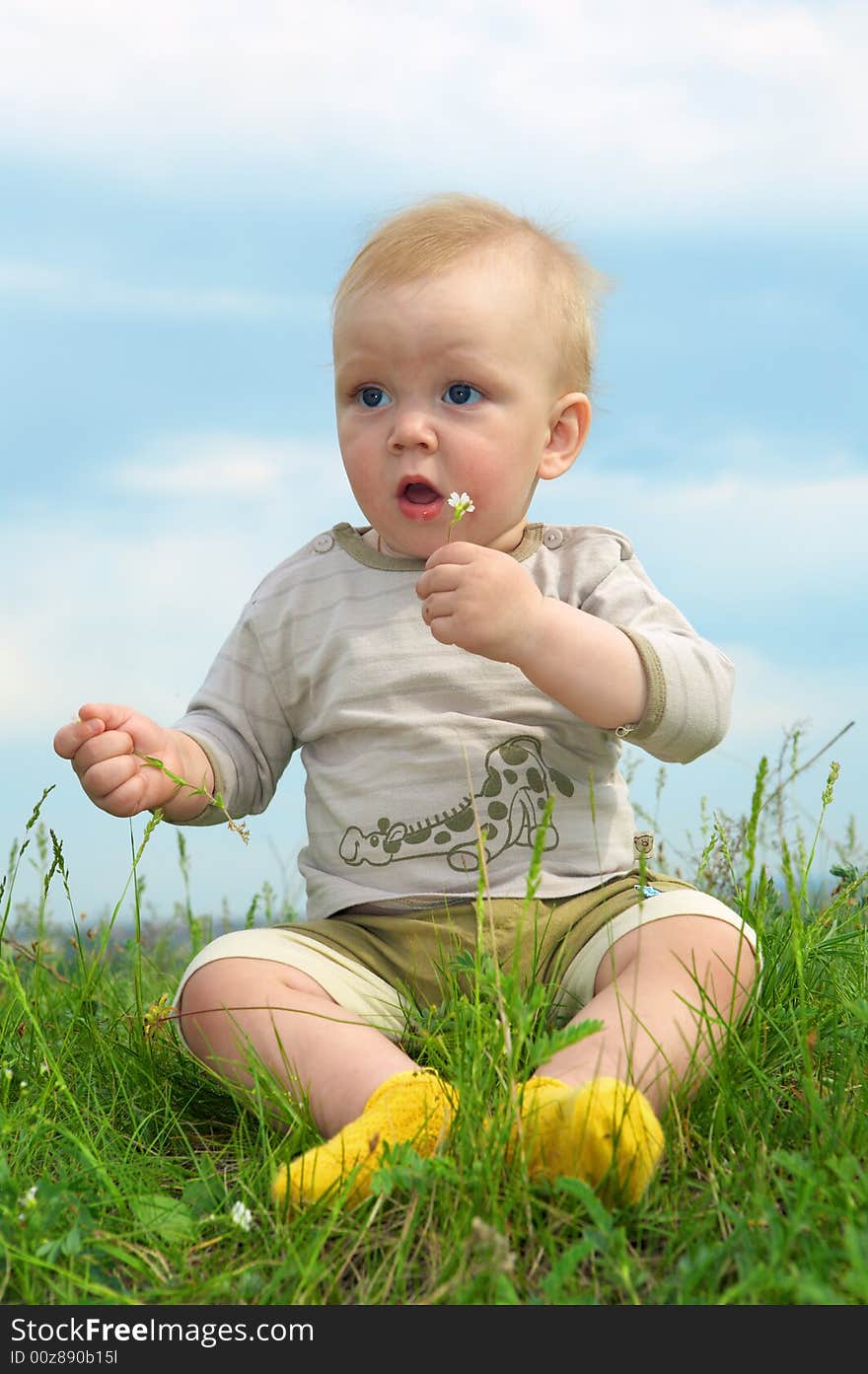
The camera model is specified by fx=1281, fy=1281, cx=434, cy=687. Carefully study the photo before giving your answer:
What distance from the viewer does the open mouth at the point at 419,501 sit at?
126 inches

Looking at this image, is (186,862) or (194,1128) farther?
(186,862)

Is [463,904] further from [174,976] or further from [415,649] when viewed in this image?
[174,976]

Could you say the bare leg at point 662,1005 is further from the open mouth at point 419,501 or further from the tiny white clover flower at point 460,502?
the open mouth at point 419,501

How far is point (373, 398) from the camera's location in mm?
3217

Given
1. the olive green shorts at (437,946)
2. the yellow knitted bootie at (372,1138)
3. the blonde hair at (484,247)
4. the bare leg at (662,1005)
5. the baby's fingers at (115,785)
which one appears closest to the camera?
the yellow knitted bootie at (372,1138)

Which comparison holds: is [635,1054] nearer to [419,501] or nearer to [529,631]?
[529,631]

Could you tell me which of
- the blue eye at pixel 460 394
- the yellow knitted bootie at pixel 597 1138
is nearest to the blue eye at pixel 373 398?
the blue eye at pixel 460 394

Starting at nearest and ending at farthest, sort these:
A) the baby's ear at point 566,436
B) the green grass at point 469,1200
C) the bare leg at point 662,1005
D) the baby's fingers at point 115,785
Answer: the green grass at point 469,1200 → the bare leg at point 662,1005 → the baby's fingers at point 115,785 → the baby's ear at point 566,436

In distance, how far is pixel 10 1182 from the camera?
228 cm

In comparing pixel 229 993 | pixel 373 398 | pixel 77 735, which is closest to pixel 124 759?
pixel 77 735

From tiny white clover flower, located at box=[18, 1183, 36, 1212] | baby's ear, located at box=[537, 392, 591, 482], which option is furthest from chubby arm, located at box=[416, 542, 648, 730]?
tiny white clover flower, located at box=[18, 1183, 36, 1212]

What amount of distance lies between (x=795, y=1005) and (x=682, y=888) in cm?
42

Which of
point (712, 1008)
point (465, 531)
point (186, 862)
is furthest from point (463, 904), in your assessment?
point (186, 862)
